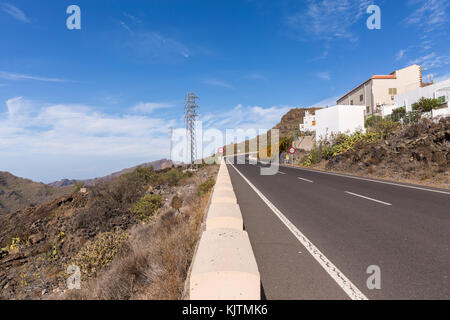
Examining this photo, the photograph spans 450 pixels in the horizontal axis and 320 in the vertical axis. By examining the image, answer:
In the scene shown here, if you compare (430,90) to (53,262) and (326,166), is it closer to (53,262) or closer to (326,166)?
(326,166)

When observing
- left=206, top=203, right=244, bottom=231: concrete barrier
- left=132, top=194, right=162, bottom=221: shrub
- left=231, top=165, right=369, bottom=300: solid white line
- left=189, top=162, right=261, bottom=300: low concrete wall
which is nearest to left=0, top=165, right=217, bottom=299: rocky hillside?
left=132, top=194, right=162, bottom=221: shrub

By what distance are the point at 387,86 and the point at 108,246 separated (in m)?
45.1

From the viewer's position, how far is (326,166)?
75.3 ft

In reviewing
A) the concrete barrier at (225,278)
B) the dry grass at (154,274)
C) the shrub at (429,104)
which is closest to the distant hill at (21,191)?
the dry grass at (154,274)

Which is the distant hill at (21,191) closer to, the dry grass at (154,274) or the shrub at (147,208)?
the shrub at (147,208)

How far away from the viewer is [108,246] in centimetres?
741

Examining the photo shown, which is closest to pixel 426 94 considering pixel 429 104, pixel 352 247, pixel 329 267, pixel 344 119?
pixel 429 104

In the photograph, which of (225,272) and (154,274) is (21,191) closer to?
(154,274)

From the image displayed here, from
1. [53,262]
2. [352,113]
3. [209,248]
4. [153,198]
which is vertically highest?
[352,113]

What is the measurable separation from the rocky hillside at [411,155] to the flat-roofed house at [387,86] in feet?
70.0

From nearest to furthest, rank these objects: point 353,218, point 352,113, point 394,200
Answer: point 353,218 < point 394,200 < point 352,113

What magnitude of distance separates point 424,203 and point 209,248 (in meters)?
7.86

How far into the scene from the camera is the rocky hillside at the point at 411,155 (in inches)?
496
